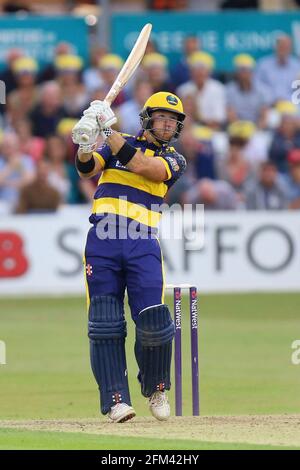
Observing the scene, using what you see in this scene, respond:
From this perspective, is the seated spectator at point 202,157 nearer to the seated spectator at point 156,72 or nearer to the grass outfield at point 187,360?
the seated spectator at point 156,72

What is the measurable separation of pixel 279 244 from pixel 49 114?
392 centimetres

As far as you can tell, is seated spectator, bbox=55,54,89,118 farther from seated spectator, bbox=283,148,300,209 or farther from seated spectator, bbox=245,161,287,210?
seated spectator, bbox=283,148,300,209

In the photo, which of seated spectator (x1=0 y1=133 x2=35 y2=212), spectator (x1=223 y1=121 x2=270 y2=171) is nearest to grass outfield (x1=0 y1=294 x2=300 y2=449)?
seated spectator (x1=0 y1=133 x2=35 y2=212)

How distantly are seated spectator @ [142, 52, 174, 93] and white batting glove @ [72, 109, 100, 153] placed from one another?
10.8 metres

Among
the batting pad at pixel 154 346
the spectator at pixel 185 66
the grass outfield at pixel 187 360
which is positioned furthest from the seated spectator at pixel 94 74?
the batting pad at pixel 154 346

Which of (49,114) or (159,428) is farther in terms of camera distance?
(49,114)

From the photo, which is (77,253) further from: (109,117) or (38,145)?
(109,117)

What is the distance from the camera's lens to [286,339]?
14.5 m

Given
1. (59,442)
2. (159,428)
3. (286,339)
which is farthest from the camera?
(286,339)

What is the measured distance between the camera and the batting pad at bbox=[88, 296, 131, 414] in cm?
918

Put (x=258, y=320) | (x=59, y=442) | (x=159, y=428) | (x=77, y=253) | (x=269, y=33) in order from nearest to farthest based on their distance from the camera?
(x=59, y=442), (x=159, y=428), (x=258, y=320), (x=77, y=253), (x=269, y=33)

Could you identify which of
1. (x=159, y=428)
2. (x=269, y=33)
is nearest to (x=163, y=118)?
(x=159, y=428)

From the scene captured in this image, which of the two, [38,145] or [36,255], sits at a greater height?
[38,145]

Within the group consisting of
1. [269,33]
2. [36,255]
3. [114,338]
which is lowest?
[114,338]
